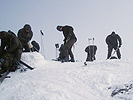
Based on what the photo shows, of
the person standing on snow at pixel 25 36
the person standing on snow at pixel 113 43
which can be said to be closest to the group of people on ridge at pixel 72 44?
the person standing on snow at pixel 113 43

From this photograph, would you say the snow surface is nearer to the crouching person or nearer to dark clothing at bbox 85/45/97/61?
the crouching person

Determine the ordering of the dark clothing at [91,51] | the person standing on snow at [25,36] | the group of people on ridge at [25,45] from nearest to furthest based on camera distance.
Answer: the group of people on ridge at [25,45], the person standing on snow at [25,36], the dark clothing at [91,51]

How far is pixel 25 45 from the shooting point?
9.23 metres

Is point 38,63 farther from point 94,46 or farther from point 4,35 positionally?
point 94,46

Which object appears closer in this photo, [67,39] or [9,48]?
[9,48]

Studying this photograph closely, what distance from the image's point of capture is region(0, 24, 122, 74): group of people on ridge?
7039 millimetres

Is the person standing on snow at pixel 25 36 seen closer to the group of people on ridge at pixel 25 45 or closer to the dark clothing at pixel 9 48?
the group of people on ridge at pixel 25 45

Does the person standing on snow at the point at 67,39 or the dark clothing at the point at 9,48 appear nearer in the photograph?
the dark clothing at the point at 9,48

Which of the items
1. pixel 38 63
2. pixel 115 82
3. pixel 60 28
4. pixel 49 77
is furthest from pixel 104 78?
pixel 60 28

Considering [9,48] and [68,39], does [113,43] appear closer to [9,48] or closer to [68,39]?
[68,39]

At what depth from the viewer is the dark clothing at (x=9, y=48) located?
274 inches

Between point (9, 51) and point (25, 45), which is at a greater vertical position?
point (25, 45)

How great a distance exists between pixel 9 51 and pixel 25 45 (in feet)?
7.06

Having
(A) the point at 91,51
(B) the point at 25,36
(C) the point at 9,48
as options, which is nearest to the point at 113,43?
(A) the point at 91,51
